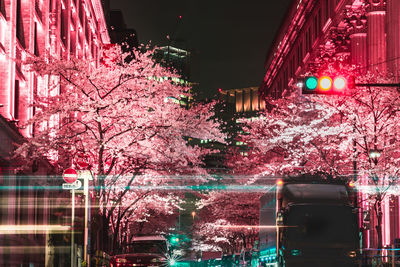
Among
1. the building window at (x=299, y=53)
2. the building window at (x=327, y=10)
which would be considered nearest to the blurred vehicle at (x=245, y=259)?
the building window at (x=327, y=10)

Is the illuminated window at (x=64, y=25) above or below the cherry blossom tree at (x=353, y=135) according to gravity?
above

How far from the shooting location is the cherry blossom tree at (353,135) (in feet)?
114

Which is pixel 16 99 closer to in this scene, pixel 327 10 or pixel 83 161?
pixel 83 161

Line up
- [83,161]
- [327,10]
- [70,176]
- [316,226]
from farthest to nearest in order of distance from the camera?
[327,10]
[83,161]
[316,226]
[70,176]

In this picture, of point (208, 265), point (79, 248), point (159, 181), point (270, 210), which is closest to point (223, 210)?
point (208, 265)

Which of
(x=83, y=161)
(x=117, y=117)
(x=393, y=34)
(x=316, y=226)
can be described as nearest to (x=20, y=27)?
(x=117, y=117)

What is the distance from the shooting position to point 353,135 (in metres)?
36.0

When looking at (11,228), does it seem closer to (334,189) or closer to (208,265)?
(334,189)

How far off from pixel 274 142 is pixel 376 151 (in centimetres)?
1652

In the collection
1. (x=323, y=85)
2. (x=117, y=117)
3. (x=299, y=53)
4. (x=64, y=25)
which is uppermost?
(x=299, y=53)

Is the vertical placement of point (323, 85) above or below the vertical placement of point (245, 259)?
above

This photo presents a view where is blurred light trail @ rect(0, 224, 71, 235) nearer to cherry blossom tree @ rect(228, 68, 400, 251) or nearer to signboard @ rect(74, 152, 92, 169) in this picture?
signboard @ rect(74, 152, 92, 169)

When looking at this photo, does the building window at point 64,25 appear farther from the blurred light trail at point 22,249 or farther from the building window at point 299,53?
the building window at point 299,53

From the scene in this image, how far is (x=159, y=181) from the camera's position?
35375mm
